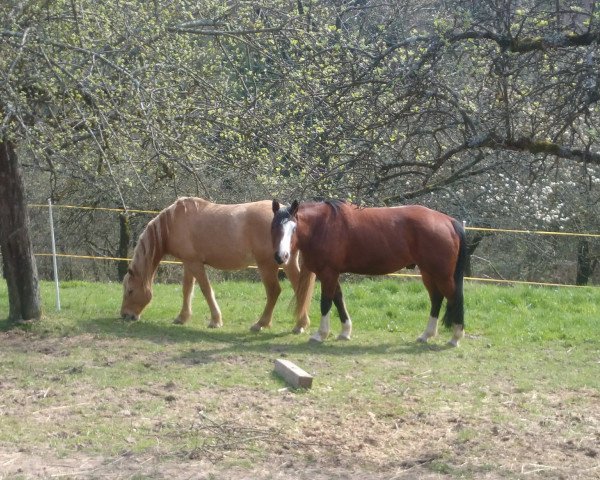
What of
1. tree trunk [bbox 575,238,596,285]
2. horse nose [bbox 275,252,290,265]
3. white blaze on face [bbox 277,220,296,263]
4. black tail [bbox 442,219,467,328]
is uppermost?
white blaze on face [bbox 277,220,296,263]

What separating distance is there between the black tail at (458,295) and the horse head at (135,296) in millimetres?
3697

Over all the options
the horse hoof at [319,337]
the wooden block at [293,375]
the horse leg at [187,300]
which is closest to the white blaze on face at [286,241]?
the horse hoof at [319,337]

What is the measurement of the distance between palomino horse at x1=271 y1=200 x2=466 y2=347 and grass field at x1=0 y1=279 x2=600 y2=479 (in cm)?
43

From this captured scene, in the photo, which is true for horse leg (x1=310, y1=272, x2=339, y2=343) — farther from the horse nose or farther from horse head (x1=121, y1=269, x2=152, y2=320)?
horse head (x1=121, y1=269, x2=152, y2=320)

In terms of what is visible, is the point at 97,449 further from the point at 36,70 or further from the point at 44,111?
the point at 44,111

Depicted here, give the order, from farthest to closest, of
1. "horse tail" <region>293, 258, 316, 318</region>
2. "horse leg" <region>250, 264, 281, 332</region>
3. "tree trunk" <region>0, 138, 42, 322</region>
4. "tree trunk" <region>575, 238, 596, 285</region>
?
"tree trunk" <region>575, 238, 596, 285</region>, "horse leg" <region>250, 264, 281, 332</region>, "horse tail" <region>293, 258, 316, 318</region>, "tree trunk" <region>0, 138, 42, 322</region>

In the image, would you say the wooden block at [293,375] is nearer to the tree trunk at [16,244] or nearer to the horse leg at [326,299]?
the horse leg at [326,299]

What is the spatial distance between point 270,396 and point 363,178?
2.35m

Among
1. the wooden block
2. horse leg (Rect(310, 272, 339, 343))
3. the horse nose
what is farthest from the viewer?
horse leg (Rect(310, 272, 339, 343))

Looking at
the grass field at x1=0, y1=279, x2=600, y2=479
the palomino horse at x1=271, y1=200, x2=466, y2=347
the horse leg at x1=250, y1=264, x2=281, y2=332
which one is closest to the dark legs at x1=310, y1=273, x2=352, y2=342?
the palomino horse at x1=271, y1=200, x2=466, y2=347

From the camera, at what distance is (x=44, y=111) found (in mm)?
9281

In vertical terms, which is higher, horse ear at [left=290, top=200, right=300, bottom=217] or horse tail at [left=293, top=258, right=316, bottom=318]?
horse ear at [left=290, top=200, right=300, bottom=217]

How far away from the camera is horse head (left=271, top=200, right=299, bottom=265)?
374 inches

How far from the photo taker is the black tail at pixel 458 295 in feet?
32.8
